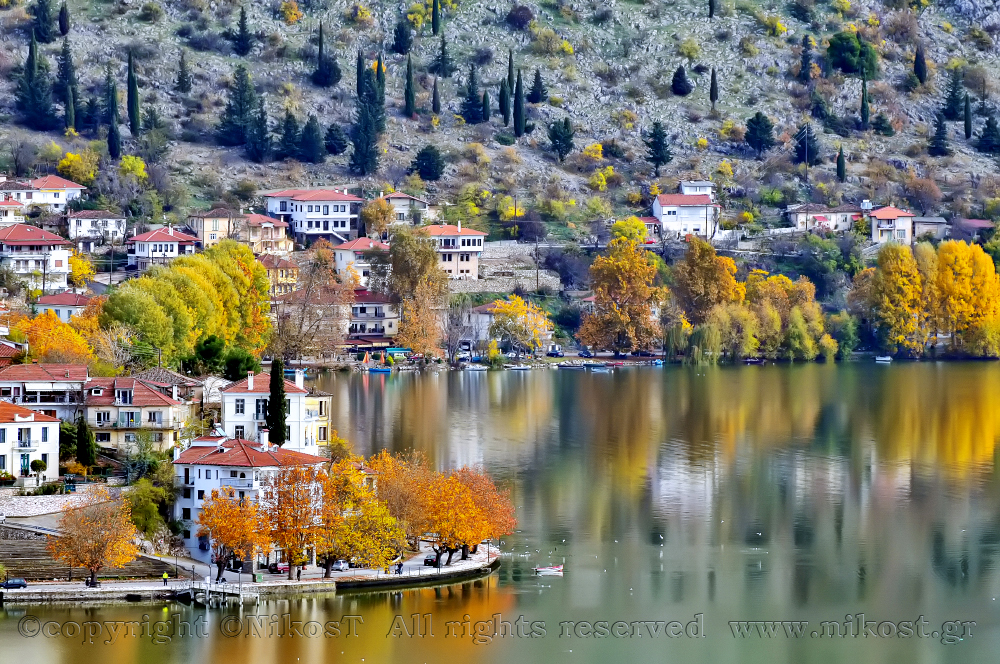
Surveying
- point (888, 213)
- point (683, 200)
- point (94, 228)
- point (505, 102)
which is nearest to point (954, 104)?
point (888, 213)

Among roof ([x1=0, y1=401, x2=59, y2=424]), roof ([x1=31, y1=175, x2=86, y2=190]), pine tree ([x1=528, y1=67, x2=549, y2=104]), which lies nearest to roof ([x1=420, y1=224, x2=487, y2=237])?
roof ([x1=31, y1=175, x2=86, y2=190])

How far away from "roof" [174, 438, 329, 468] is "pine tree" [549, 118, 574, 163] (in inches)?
3206

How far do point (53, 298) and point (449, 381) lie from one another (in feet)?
57.9

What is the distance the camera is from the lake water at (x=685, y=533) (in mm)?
45781

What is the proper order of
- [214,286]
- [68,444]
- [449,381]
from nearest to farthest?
[68,444], [214,286], [449,381]

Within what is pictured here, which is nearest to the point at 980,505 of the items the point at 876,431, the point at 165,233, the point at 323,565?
the point at 876,431

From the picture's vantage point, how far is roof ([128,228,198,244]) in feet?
355

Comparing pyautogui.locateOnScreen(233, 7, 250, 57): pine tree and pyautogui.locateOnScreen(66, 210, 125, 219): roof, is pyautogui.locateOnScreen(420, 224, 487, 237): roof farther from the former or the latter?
pyautogui.locateOnScreen(233, 7, 250, 57): pine tree

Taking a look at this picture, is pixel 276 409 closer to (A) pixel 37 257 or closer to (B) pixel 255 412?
(B) pixel 255 412

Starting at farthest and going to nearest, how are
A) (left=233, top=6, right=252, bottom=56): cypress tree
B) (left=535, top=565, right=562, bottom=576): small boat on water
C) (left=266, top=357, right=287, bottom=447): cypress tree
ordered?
(left=233, top=6, right=252, bottom=56): cypress tree < (left=266, top=357, right=287, bottom=447): cypress tree < (left=535, top=565, right=562, bottom=576): small boat on water

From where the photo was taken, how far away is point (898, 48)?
509 ft

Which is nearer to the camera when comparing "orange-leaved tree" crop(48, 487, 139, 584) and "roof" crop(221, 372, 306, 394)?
"orange-leaved tree" crop(48, 487, 139, 584)

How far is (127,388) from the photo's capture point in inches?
2286

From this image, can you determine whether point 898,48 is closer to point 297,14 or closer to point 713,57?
point 713,57
